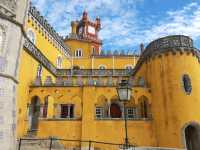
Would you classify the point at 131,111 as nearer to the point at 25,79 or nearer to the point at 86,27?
the point at 25,79

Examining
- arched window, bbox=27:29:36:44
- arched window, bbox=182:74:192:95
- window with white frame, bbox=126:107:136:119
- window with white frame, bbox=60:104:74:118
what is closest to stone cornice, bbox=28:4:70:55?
arched window, bbox=27:29:36:44

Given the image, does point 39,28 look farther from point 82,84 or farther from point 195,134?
point 195,134

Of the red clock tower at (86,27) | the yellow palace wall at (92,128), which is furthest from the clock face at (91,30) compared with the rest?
the yellow palace wall at (92,128)

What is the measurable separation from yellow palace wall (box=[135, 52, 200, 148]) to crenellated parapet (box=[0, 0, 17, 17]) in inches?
536

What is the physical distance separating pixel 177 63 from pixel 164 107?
4278 millimetres

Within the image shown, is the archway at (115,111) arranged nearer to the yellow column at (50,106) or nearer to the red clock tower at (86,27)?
the yellow column at (50,106)

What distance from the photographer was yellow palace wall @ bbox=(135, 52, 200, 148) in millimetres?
20031

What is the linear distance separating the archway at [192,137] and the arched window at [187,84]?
306cm

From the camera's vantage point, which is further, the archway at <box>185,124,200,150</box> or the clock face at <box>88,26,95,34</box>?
the clock face at <box>88,26,95,34</box>

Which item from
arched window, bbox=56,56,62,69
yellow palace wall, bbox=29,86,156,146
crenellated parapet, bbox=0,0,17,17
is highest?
arched window, bbox=56,56,62,69

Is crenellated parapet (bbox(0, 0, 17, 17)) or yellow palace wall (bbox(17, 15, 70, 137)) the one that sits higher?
crenellated parapet (bbox(0, 0, 17, 17))

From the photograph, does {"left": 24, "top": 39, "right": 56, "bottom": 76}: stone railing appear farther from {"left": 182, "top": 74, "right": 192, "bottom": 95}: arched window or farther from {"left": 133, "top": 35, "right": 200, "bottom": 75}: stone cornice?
{"left": 182, "top": 74, "right": 192, "bottom": 95}: arched window

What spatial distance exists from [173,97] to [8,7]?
15074 millimetres

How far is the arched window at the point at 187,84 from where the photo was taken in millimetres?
21062
